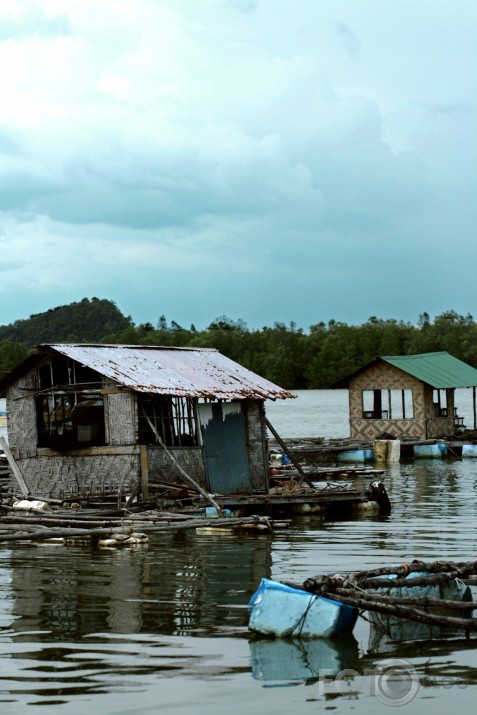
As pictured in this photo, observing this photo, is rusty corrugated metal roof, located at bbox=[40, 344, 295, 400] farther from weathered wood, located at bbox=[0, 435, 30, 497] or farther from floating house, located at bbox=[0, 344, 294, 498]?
weathered wood, located at bbox=[0, 435, 30, 497]

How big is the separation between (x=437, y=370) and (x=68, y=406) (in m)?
26.7

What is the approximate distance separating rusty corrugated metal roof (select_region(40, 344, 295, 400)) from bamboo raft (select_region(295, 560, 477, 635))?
33.6 ft

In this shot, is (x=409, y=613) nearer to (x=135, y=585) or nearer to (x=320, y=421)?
(x=135, y=585)

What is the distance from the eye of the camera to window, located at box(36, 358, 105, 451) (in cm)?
2348

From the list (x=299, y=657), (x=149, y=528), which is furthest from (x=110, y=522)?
(x=299, y=657)

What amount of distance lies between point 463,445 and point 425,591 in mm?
34080

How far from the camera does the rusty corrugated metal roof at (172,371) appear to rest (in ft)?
74.8

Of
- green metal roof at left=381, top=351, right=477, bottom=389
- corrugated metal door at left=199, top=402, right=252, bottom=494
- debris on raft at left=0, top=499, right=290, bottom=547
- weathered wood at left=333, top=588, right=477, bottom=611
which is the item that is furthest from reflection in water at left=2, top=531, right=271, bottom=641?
green metal roof at left=381, top=351, right=477, bottom=389

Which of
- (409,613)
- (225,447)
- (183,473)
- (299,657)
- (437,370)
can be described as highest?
(437,370)

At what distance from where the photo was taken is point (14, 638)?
12367 mm

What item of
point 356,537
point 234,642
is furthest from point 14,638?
point 356,537

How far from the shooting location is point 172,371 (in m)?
24.4

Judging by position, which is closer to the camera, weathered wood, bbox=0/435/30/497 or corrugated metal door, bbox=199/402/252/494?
weathered wood, bbox=0/435/30/497

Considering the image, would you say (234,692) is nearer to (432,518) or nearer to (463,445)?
(432,518)
